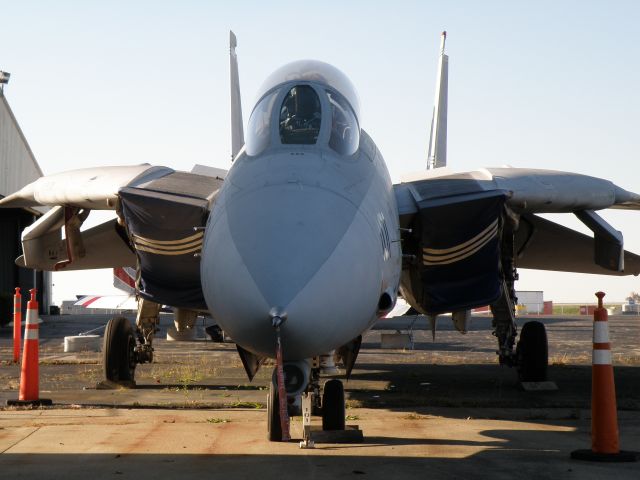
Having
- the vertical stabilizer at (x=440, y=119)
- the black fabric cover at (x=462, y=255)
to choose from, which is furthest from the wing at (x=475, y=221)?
the vertical stabilizer at (x=440, y=119)

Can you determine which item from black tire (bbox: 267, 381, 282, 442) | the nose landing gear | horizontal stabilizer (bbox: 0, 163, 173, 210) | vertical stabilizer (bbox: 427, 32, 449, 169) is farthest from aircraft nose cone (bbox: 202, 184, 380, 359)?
vertical stabilizer (bbox: 427, 32, 449, 169)

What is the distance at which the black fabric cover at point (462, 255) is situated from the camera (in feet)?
31.6

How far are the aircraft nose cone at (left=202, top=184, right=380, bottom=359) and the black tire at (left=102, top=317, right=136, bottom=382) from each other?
6.09 m

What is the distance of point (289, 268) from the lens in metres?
6.20

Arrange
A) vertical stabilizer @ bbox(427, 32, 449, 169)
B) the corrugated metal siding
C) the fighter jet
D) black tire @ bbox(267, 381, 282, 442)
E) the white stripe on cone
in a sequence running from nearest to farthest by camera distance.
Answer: the fighter jet < the white stripe on cone < black tire @ bbox(267, 381, 282, 442) < vertical stabilizer @ bbox(427, 32, 449, 169) < the corrugated metal siding

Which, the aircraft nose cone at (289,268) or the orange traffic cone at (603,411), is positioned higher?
the aircraft nose cone at (289,268)

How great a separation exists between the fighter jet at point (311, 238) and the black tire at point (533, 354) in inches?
0.8

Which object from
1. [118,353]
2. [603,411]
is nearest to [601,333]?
[603,411]

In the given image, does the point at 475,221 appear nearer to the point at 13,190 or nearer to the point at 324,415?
the point at 324,415

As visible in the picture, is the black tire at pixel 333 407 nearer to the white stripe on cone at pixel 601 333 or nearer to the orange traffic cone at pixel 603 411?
the orange traffic cone at pixel 603 411

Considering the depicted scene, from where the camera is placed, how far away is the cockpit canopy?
27.6 feet

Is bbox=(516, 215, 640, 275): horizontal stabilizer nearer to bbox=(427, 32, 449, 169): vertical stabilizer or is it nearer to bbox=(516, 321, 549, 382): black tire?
bbox=(516, 321, 549, 382): black tire

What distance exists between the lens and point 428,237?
9609 mm

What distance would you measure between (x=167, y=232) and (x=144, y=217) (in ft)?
1.04
